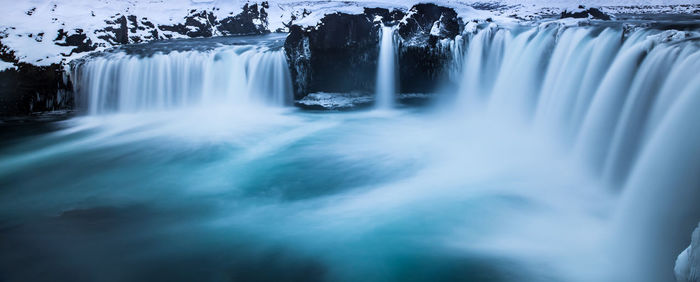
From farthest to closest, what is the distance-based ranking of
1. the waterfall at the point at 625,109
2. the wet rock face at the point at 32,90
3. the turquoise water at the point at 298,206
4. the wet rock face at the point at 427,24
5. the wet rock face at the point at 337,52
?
1. the wet rock face at the point at 337,52
2. the wet rock face at the point at 32,90
3. the wet rock face at the point at 427,24
4. the turquoise water at the point at 298,206
5. the waterfall at the point at 625,109

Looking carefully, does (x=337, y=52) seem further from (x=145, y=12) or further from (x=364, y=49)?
(x=145, y=12)

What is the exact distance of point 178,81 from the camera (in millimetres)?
10750

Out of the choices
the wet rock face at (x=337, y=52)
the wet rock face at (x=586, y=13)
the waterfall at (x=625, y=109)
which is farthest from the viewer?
the wet rock face at (x=337, y=52)

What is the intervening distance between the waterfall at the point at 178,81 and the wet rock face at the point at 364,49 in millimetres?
679

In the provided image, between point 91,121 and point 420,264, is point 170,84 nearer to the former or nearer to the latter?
point 91,121

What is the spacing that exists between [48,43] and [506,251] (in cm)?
1270

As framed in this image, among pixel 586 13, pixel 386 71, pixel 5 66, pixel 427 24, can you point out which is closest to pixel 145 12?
pixel 5 66

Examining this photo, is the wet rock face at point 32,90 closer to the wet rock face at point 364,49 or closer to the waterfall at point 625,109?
the wet rock face at point 364,49

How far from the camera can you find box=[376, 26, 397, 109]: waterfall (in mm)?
10086

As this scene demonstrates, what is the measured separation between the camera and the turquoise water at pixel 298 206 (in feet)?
12.6

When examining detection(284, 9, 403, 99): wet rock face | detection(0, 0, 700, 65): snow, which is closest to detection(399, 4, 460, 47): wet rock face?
detection(0, 0, 700, 65): snow

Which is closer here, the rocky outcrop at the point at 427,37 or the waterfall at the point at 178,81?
the rocky outcrop at the point at 427,37

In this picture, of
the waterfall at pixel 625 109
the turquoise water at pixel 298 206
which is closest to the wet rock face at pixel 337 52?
the turquoise water at pixel 298 206

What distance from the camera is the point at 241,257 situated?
409cm
